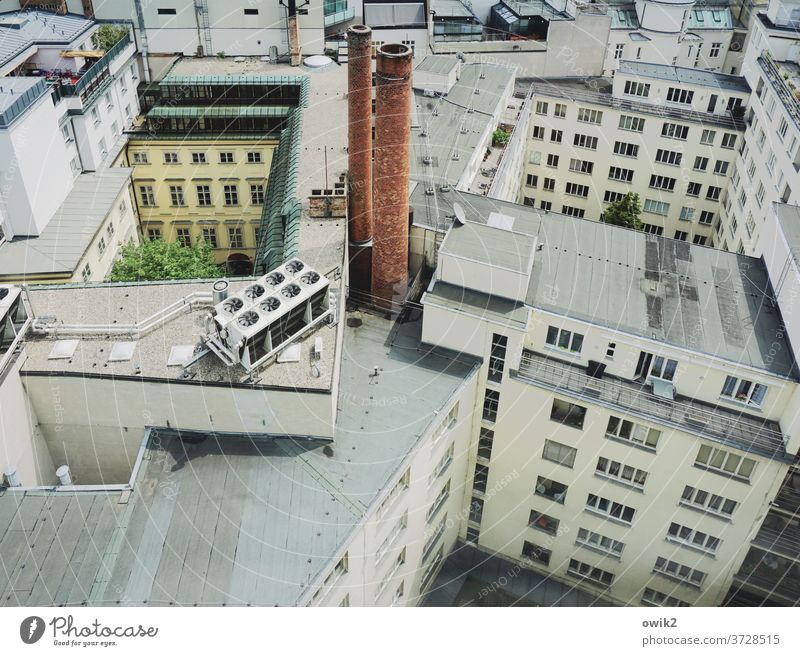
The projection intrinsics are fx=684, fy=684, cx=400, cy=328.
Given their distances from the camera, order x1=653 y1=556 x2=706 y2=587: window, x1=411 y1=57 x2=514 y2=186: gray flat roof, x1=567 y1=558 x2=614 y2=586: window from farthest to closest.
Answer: x1=411 y1=57 x2=514 y2=186: gray flat roof, x1=567 y1=558 x2=614 y2=586: window, x1=653 y1=556 x2=706 y2=587: window

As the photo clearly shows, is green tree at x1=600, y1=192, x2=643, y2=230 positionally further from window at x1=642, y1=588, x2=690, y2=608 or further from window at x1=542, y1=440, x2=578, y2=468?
window at x1=642, y1=588, x2=690, y2=608

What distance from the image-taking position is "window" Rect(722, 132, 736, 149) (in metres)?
55.2

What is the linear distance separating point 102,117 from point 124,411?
31.5 meters

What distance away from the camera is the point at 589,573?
37.2 m

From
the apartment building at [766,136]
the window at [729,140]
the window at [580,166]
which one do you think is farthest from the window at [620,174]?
the apartment building at [766,136]

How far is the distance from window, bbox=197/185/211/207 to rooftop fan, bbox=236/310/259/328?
32.2 meters

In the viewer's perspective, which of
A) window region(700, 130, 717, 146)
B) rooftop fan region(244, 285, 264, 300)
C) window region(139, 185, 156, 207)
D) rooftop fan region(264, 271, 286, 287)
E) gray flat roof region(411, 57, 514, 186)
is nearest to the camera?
rooftop fan region(244, 285, 264, 300)

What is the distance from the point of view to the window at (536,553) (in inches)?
1490

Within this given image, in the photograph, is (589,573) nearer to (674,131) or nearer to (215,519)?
(215,519)

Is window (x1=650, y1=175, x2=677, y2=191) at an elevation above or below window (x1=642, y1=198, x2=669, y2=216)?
above

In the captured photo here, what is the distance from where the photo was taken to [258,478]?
25.5m

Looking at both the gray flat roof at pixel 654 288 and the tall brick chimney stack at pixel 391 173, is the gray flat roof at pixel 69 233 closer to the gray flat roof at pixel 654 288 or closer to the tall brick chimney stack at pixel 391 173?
the tall brick chimney stack at pixel 391 173

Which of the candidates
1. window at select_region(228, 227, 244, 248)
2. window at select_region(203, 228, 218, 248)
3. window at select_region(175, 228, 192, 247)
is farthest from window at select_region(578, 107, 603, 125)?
window at select_region(175, 228, 192, 247)

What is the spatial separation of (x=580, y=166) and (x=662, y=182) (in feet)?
23.3
